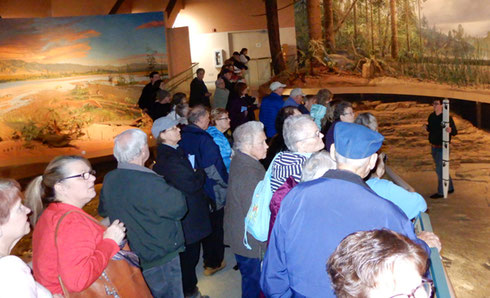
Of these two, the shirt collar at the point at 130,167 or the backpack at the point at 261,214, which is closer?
the backpack at the point at 261,214

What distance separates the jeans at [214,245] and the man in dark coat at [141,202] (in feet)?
5.16

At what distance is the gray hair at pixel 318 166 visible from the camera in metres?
2.62

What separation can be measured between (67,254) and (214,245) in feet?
9.14

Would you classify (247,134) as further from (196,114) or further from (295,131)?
(196,114)

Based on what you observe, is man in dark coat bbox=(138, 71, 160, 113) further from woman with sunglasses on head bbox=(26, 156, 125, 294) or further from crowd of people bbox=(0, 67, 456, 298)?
woman with sunglasses on head bbox=(26, 156, 125, 294)

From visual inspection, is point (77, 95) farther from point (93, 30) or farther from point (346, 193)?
point (346, 193)

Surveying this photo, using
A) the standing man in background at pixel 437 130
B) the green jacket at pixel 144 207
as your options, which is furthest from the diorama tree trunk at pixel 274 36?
the green jacket at pixel 144 207

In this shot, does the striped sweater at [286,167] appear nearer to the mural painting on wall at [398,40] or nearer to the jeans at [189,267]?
the jeans at [189,267]

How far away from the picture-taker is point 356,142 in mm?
2289

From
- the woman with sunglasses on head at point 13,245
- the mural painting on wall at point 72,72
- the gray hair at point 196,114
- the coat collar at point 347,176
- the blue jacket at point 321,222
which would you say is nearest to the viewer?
the woman with sunglasses on head at point 13,245

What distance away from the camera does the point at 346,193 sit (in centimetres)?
214

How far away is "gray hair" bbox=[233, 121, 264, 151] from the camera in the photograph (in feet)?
12.2

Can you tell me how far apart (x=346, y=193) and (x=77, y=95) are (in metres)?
13.9

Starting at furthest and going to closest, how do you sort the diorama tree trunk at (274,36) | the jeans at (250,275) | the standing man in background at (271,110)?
1. the diorama tree trunk at (274,36)
2. the standing man in background at (271,110)
3. the jeans at (250,275)
